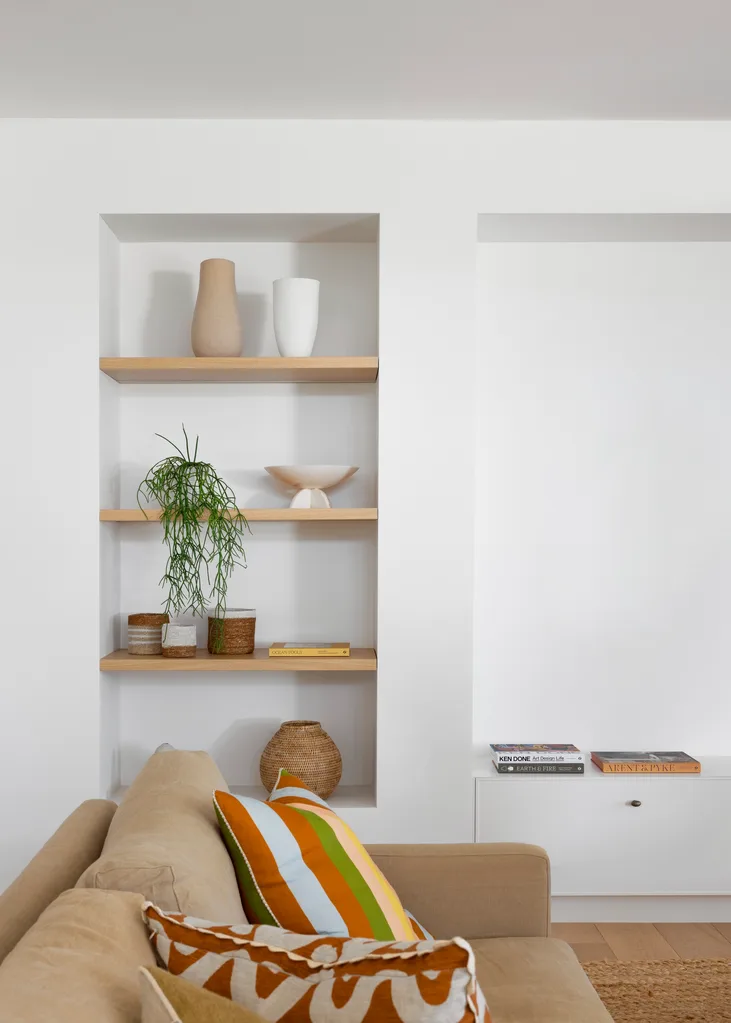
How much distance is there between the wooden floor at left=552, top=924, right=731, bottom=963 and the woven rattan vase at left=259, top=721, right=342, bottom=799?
0.91 m

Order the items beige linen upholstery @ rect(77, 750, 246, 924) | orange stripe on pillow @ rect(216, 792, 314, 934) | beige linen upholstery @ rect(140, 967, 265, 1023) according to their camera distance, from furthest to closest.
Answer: orange stripe on pillow @ rect(216, 792, 314, 934) < beige linen upholstery @ rect(77, 750, 246, 924) < beige linen upholstery @ rect(140, 967, 265, 1023)

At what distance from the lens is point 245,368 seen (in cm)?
323

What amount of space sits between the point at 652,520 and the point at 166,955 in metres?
2.80

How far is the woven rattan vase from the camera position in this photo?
10.3 feet

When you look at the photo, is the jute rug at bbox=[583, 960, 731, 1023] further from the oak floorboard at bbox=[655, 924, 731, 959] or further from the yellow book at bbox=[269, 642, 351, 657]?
the yellow book at bbox=[269, 642, 351, 657]

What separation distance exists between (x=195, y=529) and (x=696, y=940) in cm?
216

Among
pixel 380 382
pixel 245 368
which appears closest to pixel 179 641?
pixel 245 368

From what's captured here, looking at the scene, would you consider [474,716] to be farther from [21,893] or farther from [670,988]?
[21,893]

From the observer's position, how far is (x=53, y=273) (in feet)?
10.5

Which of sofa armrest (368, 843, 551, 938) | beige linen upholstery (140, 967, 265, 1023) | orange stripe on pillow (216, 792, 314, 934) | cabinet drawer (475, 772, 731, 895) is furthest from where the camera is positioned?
cabinet drawer (475, 772, 731, 895)

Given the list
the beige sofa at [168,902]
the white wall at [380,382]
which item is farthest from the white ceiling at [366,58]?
the beige sofa at [168,902]

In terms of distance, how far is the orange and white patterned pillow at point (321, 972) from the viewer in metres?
1.04

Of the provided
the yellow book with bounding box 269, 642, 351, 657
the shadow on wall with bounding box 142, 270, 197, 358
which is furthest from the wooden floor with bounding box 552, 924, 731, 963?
the shadow on wall with bounding box 142, 270, 197, 358

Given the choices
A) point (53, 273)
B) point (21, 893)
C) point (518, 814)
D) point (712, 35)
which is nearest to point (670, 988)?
point (518, 814)
